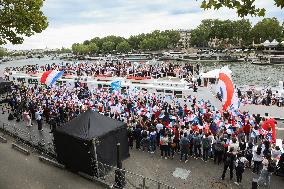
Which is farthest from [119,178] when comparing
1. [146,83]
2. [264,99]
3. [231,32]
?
[231,32]

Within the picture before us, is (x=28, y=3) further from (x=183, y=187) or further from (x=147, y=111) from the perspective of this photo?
(x=183, y=187)

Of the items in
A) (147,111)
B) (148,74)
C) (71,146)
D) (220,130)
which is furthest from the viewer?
(148,74)

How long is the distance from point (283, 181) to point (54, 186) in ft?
31.9

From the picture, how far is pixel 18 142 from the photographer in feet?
62.0

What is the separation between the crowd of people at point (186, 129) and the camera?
521 inches

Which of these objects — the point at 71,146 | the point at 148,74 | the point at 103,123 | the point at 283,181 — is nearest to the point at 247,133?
the point at 283,181

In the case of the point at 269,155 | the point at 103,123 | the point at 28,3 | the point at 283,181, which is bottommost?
the point at 283,181

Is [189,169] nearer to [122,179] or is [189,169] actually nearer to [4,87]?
[122,179]

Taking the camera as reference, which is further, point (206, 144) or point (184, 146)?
point (184, 146)

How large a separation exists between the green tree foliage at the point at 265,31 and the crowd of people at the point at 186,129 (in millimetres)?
109237

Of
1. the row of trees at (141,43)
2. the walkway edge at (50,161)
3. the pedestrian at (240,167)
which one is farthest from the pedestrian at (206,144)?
the row of trees at (141,43)

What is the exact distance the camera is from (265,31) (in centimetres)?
12188

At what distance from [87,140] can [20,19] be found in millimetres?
8567

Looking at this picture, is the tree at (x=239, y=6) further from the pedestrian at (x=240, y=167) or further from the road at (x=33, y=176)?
the road at (x=33, y=176)
